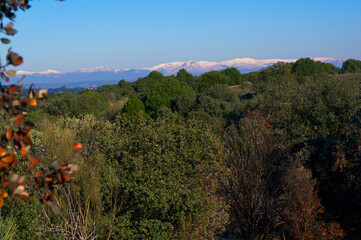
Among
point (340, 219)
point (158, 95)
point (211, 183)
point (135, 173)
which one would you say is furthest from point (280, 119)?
point (158, 95)

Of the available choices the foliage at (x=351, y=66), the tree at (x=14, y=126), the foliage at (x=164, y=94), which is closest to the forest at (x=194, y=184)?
the tree at (x=14, y=126)

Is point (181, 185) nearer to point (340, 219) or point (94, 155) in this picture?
point (94, 155)

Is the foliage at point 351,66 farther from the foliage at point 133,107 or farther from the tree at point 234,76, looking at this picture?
the foliage at point 133,107

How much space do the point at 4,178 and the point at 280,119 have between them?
26.8m

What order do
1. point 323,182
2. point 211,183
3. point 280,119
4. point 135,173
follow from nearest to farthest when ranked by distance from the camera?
point 135,173, point 211,183, point 323,182, point 280,119

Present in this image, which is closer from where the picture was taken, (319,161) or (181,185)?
(181,185)

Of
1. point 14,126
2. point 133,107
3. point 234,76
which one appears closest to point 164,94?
point 133,107

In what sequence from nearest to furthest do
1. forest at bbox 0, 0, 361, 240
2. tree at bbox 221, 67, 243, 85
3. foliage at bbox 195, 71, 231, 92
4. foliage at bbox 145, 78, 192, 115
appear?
forest at bbox 0, 0, 361, 240, foliage at bbox 145, 78, 192, 115, foliage at bbox 195, 71, 231, 92, tree at bbox 221, 67, 243, 85

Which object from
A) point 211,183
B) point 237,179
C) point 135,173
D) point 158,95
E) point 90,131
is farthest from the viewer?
point 158,95

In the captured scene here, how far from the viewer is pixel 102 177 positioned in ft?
41.8


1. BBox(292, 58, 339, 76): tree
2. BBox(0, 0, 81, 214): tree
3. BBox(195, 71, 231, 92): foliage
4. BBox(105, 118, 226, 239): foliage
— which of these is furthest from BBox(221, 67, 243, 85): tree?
BBox(0, 0, 81, 214): tree

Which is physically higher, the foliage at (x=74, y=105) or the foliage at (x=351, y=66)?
the foliage at (x=351, y=66)

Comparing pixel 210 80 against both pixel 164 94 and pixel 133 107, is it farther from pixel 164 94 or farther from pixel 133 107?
pixel 133 107

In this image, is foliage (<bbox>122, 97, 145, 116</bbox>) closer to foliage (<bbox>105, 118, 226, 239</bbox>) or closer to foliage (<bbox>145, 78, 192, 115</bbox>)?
foliage (<bbox>145, 78, 192, 115</bbox>)
